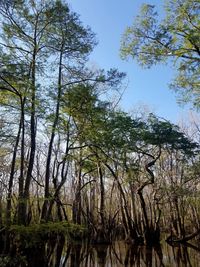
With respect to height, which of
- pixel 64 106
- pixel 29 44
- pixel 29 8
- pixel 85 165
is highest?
pixel 29 8

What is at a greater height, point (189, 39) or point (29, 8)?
point (29, 8)

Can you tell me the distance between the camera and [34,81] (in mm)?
9828

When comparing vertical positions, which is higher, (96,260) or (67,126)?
(67,126)

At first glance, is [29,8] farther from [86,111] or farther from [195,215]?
[195,215]

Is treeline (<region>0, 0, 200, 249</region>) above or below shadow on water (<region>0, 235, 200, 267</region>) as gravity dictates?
above

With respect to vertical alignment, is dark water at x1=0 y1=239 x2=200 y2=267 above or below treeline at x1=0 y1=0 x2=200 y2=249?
below

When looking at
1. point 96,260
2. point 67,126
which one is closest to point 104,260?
point 96,260

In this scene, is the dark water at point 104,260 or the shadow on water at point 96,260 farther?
the dark water at point 104,260

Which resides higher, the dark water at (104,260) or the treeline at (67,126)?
the treeline at (67,126)

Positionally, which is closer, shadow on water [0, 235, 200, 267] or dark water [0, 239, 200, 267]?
shadow on water [0, 235, 200, 267]

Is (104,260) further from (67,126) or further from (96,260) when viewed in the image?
(67,126)

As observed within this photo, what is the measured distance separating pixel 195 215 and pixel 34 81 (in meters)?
13.8

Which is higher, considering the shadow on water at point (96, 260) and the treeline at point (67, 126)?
the treeline at point (67, 126)

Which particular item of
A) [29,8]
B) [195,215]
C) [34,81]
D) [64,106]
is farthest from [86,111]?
[195,215]
